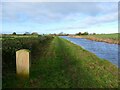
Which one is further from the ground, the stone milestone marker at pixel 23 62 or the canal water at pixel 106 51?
the stone milestone marker at pixel 23 62

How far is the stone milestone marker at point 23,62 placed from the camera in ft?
30.2

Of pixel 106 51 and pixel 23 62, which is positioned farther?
pixel 106 51

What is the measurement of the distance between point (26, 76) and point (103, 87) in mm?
3051

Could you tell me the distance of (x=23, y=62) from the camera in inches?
368

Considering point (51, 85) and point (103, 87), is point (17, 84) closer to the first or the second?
point (51, 85)

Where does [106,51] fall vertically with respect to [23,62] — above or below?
below

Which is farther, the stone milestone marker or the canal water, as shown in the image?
the canal water

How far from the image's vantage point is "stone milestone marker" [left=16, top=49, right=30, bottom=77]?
362 inches

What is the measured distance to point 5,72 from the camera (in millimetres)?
10344

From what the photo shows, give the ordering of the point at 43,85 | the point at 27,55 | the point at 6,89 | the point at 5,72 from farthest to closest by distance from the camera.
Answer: the point at 5,72 → the point at 27,55 → the point at 43,85 → the point at 6,89

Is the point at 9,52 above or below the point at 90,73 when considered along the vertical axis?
above

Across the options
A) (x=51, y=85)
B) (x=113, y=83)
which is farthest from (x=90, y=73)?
(x=51, y=85)

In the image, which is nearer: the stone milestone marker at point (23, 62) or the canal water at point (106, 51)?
the stone milestone marker at point (23, 62)

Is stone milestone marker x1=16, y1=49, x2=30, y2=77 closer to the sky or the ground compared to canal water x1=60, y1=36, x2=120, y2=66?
closer to the sky
